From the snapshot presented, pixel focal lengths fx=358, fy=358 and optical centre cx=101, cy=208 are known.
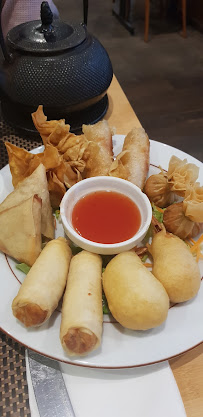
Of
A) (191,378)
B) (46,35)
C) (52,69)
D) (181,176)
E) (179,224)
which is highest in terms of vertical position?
(46,35)

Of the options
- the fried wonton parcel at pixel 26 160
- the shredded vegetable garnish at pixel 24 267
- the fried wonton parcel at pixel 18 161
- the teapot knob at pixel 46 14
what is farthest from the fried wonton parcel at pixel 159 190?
the teapot knob at pixel 46 14

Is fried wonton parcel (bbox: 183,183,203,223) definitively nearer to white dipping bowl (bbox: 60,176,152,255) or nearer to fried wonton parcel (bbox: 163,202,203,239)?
fried wonton parcel (bbox: 163,202,203,239)

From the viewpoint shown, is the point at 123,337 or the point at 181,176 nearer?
the point at 123,337

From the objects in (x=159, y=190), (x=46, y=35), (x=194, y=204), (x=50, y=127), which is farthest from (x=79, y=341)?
(x=46, y=35)

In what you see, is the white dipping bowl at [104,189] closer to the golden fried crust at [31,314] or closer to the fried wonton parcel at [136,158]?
the fried wonton parcel at [136,158]

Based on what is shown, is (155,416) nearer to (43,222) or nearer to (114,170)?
(43,222)

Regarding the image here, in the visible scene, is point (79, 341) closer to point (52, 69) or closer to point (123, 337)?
point (123, 337)

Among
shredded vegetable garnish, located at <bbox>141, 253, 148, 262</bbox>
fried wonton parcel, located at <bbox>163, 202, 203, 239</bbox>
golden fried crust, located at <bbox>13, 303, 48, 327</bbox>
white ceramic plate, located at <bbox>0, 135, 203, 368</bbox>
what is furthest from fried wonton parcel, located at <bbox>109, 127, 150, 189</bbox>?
golden fried crust, located at <bbox>13, 303, 48, 327</bbox>

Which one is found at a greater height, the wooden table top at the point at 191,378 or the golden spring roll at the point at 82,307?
the golden spring roll at the point at 82,307
